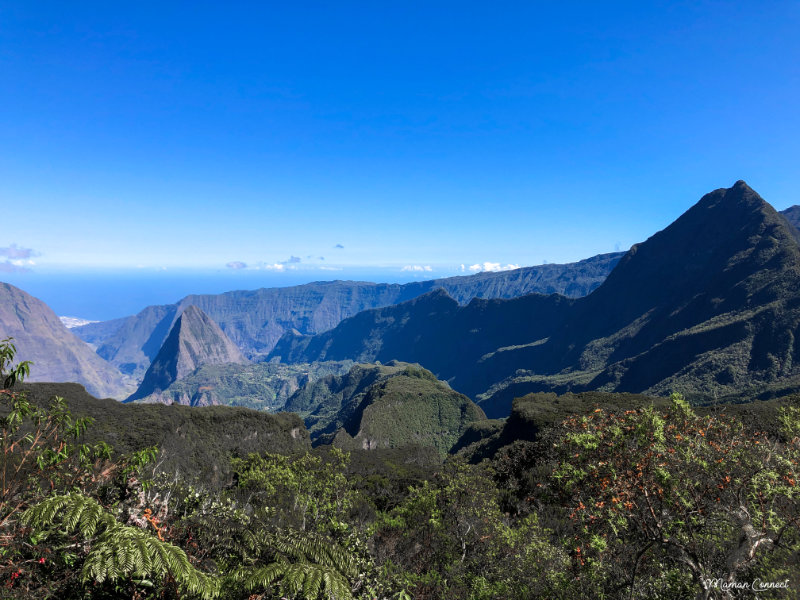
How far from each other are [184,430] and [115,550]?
107571 millimetres

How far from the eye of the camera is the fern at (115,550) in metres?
6.45

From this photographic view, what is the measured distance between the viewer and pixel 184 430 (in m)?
97.7

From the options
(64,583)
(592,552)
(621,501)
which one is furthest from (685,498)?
(64,583)

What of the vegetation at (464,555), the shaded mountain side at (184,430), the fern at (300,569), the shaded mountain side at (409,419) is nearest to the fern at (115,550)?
the vegetation at (464,555)

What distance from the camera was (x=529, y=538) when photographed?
22.4 meters

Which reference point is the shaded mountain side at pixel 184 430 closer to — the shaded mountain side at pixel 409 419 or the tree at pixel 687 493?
the shaded mountain side at pixel 409 419

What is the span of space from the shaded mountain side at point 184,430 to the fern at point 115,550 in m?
70.7

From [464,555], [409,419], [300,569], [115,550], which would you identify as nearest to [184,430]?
[464,555]

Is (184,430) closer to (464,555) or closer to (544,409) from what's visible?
(544,409)

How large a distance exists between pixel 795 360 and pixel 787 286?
52.2m

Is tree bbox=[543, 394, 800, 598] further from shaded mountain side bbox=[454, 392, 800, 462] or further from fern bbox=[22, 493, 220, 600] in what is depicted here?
shaded mountain side bbox=[454, 392, 800, 462]

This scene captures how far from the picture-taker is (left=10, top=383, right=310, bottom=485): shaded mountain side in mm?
78250

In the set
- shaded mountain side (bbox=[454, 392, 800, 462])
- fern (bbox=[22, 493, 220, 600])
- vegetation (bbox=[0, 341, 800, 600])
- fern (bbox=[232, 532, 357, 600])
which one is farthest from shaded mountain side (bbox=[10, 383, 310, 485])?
fern (bbox=[22, 493, 220, 600])

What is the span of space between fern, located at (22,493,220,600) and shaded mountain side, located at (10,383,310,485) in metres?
70.7
